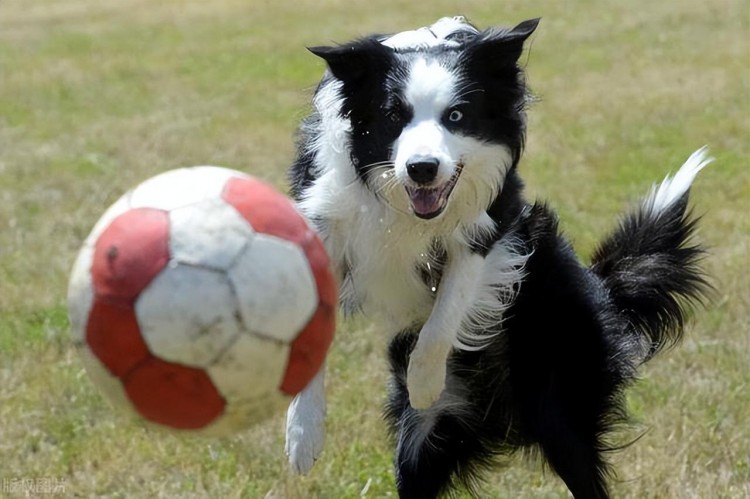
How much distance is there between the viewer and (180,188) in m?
3.01

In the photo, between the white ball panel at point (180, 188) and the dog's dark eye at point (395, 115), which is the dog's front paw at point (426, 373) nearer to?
the dog's dark eye at point (395, 115)

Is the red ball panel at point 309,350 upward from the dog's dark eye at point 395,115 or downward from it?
downward

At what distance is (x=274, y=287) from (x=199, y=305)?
203mm

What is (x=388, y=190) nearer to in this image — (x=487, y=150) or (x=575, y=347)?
(x=487, y=150)

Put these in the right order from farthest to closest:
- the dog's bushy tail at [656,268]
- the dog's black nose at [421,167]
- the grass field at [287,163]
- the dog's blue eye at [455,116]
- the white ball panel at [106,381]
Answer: the grass field at [287,163], the dog's bushy tail at [656,268], the dog's blue eye at [455,116], the dog's black nose at [421,167], the white ball panel at [106,381]

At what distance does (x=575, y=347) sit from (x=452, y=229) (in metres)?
0.69

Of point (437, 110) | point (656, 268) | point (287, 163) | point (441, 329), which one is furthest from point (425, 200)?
point (287, 163)

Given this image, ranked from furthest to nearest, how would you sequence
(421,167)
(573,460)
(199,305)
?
(573,460) < (421,167) < (199,305)

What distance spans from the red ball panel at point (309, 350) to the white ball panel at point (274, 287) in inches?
1.2

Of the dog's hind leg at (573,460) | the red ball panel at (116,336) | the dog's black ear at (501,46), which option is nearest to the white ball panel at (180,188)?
the red ball panel at (116,336)

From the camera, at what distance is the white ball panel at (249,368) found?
2.84 metres

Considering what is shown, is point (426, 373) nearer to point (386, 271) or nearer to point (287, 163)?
point (386, 271)

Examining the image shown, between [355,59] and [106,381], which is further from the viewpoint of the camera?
[355,59]

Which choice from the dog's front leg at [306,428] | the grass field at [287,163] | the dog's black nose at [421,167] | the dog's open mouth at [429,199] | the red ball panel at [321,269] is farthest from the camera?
the grass field at [287,163]
